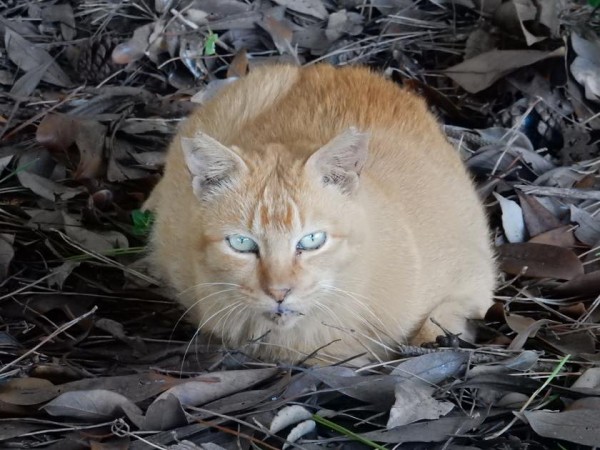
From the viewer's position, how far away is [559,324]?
10.3 ft

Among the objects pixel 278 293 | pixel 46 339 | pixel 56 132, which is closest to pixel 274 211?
pixel 278 293

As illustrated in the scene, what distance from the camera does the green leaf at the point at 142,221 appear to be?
3.72 metres

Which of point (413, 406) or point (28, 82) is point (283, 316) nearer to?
point (413, 406)

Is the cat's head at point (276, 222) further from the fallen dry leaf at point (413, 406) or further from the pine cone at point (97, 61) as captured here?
the pine cone at point (97, 61)

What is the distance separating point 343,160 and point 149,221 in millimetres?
1361

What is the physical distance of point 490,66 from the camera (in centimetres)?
429

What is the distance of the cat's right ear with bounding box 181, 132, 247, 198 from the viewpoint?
2.65 meters

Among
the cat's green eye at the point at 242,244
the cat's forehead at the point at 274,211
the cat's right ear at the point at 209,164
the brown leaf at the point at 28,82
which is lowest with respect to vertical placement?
the brown leaf at the point at 28,82

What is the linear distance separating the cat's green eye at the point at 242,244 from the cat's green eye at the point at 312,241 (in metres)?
0.15

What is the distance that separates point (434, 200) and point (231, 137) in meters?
0.95

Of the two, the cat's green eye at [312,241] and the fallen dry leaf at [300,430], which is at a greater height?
the cat's green eye at [312,241]

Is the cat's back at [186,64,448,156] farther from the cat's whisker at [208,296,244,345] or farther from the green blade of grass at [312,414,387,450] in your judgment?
the green blade of grass at [312,414,387,450]

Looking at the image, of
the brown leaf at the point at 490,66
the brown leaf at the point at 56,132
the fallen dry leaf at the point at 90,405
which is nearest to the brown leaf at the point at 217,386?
the fallen dry leaf at the point at 90,405

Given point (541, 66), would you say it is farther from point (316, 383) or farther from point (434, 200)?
point (316, 383)
